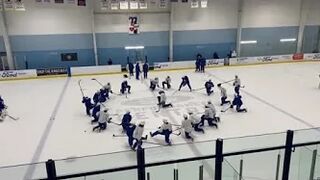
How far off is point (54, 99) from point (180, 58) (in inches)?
431

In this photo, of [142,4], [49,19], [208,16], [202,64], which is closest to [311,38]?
[208,16]

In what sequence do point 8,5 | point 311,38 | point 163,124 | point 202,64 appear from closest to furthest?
point 163,124
point 8,5
point 202,64
point 311,38

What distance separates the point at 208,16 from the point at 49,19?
1094 centimetres

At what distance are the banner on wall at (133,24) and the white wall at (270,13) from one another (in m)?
8.01

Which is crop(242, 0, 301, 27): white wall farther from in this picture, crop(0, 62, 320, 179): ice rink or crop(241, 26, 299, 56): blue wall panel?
crop(0, 62, 320, 179): ice rink

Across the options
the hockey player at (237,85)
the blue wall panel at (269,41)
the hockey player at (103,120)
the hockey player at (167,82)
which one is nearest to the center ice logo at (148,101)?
the hockey player at (167,82)

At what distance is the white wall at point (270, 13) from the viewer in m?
24.0

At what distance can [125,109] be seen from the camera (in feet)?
43.0

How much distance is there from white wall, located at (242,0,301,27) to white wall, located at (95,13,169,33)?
626 cm

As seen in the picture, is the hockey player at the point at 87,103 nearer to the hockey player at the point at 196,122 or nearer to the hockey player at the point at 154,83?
the hockey player at the point at 196,122

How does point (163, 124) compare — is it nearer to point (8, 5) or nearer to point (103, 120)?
point (103, 120)

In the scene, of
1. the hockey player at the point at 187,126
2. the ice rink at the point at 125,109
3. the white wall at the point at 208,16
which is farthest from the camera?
the white wall at the point at 208,16

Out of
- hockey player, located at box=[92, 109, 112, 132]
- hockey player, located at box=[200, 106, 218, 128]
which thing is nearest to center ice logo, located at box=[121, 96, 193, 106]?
hockey player, located at box=[92, 109, 112, 132]

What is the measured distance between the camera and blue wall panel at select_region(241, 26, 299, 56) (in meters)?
24.5
